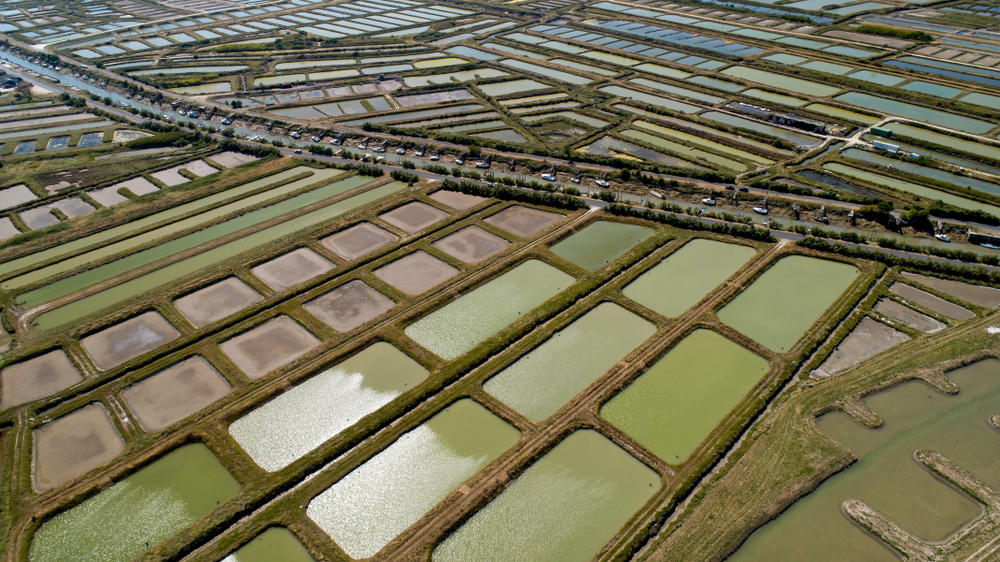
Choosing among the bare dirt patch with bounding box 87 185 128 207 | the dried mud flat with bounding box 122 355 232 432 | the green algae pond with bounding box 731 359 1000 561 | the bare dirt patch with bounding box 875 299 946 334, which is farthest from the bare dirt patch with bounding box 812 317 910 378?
the bare dirt patch with bounding box 87 185 128 207

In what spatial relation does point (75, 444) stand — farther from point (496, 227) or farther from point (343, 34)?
point (343, 34)

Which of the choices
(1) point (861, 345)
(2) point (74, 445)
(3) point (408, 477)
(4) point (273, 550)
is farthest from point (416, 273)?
(1) point (861, 345)

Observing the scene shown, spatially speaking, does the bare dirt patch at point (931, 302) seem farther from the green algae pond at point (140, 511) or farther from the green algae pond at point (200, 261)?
the green algae pond at point (140, 511)

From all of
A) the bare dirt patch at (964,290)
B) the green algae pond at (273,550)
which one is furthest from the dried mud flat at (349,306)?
the bare dirt patch at (964,290)

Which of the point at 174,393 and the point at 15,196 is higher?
the point at 174,393

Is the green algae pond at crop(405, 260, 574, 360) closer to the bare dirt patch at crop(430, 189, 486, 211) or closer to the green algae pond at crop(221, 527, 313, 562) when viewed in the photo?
the bare dirt patch at crop(430, 189, 486, 211)

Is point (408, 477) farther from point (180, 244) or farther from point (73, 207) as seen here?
point (73, 207)

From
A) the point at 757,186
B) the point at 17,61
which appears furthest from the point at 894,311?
the point at 17,61
